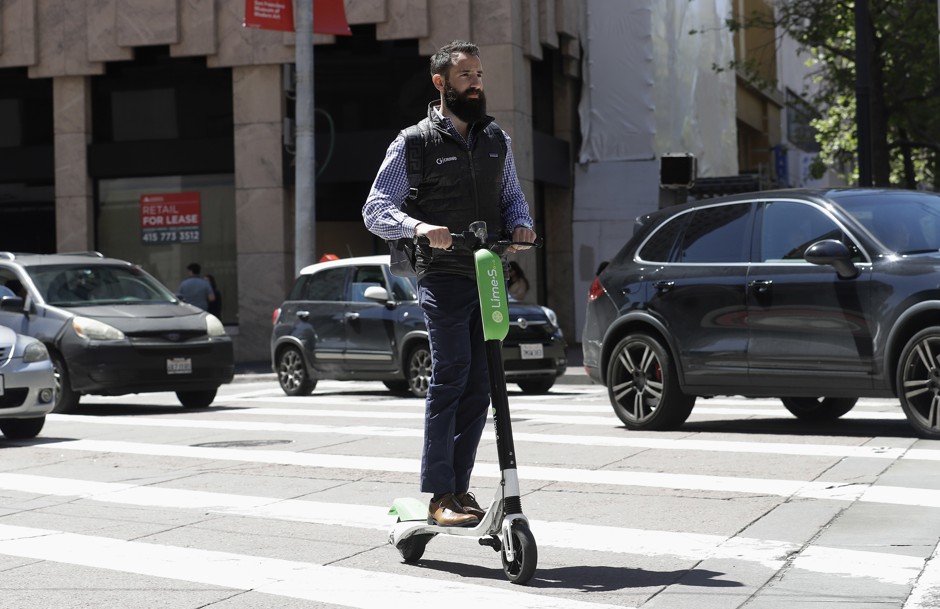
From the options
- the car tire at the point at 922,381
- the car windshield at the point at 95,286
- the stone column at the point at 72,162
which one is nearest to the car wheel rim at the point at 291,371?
the car windshield at the point at 95,286

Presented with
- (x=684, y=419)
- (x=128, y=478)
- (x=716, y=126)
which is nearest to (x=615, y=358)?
(x=684, y=419)

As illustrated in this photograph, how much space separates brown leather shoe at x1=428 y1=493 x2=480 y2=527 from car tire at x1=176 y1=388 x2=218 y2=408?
10.2m

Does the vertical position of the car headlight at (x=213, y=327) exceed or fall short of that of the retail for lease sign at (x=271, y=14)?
it falls short

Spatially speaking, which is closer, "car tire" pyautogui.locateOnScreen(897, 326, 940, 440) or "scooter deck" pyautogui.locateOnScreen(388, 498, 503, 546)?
"scooter deck" pyautogui.locateOnScreen(388, 498, 503, 546)

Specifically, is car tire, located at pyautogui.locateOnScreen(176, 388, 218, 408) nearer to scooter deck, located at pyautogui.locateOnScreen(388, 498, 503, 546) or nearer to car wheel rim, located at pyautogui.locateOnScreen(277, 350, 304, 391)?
car wheel rim, located at pyautogui.locateOnScreen(277, 350, 304, 391)

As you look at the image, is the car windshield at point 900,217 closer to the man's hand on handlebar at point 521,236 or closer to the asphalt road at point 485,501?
the asphalt road at point 485,501

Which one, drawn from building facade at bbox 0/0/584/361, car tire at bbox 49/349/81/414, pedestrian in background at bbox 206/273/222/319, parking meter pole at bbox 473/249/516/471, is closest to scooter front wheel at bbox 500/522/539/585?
parking meter pole at bbox 473/249/516/471

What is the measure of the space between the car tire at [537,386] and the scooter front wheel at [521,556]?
1188 cm

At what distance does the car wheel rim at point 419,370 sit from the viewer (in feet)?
53.8

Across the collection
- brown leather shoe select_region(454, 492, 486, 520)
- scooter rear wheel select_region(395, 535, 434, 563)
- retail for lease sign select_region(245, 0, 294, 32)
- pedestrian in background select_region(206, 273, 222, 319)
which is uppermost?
retail for lease sign select_region(245, 0, 294, 32)

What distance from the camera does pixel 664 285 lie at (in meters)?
10.9

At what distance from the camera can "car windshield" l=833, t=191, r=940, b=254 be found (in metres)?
9.76

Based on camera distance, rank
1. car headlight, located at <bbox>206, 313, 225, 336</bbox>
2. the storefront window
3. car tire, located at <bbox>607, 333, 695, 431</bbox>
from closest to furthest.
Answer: car tire, located at <bbox>607, 333, 695, 431</bbox>, car headlight, located at <bbox>206, 313, 225, 336</bbox>, the storefront window

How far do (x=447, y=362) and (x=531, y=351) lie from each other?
11090 mm
